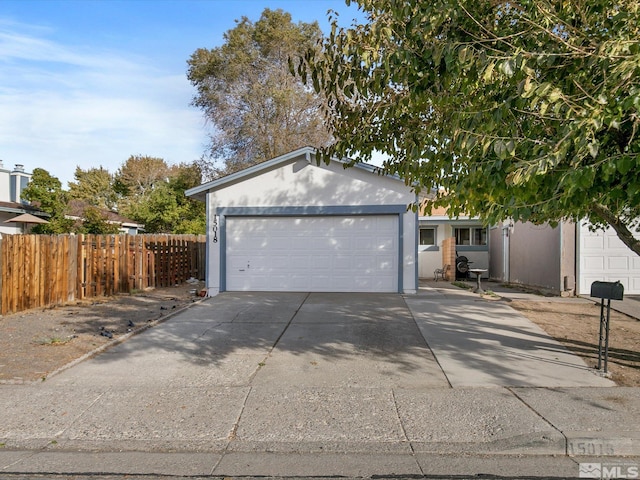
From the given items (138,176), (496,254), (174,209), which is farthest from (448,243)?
(138,176)

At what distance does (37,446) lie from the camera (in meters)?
4.20

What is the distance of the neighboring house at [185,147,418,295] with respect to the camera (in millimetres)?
12711

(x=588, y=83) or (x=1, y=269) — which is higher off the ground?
(x=588, y=83)

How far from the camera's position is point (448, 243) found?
59.8 ft

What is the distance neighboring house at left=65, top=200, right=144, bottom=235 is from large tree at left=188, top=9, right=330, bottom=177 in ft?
19.5

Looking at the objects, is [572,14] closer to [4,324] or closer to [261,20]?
[4,324]

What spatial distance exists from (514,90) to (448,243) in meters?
14.2

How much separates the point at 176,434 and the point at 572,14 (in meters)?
5.83

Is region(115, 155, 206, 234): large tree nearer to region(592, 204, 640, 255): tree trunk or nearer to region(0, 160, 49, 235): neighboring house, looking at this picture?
region(0, 160, 49, 235): neighboring house

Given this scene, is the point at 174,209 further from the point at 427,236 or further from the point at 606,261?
the point at 606,261

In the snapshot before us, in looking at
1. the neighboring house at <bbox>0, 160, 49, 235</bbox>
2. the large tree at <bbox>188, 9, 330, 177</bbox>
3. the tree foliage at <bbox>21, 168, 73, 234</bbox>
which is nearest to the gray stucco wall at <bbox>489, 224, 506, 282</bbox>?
the large tree at <bbox>188, 9, 330, 177</bbox>

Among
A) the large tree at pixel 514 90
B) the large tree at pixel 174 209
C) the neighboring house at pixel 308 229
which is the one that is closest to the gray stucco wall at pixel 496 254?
the neighboring house at pixel 308 229

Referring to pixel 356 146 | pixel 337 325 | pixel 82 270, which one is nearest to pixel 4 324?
pixel 82 270

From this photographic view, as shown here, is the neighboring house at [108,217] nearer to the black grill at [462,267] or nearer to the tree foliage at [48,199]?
the tree foliage at [48,199]
